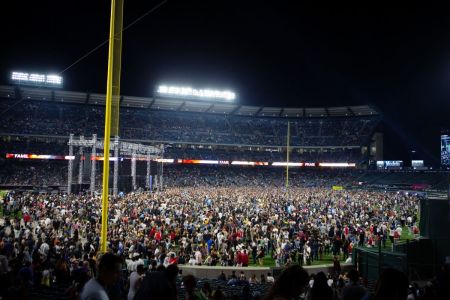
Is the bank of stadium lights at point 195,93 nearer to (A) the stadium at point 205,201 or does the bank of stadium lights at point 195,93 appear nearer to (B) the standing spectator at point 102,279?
(A) the stadium at point 205,201

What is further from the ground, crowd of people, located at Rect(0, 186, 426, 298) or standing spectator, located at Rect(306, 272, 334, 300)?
standing spectator, located at Rect(306, 272, 334, 300)

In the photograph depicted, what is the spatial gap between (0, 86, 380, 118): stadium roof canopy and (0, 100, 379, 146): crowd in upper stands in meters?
1.22

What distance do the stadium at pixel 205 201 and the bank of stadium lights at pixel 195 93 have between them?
0.80ft

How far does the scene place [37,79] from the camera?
5072 centimetres

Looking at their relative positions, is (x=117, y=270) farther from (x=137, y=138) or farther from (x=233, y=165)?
(x=233, y=165)

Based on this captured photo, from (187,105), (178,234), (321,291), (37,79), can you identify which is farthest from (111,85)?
(187,105)

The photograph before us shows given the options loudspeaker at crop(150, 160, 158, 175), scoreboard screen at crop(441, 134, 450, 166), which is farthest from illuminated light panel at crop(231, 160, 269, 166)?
scoreboard screen at crop(441, 134, 450, 166)

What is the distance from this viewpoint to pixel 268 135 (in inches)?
2788

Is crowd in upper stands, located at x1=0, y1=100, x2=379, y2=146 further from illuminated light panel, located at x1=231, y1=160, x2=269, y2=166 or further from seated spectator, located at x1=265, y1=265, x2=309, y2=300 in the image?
seated spectator, located at x1=265, y1=265, x2=309, y2=300

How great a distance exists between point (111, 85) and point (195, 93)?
5186cm

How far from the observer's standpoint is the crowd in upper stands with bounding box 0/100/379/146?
54.6 meters

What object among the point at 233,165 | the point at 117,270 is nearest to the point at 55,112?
the point at 233,165

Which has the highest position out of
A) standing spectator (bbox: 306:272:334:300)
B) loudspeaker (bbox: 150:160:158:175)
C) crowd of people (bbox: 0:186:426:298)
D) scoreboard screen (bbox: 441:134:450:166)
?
scoreboard screen (bbox: 441:134:450:166)

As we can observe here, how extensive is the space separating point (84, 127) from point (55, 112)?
593 cm
